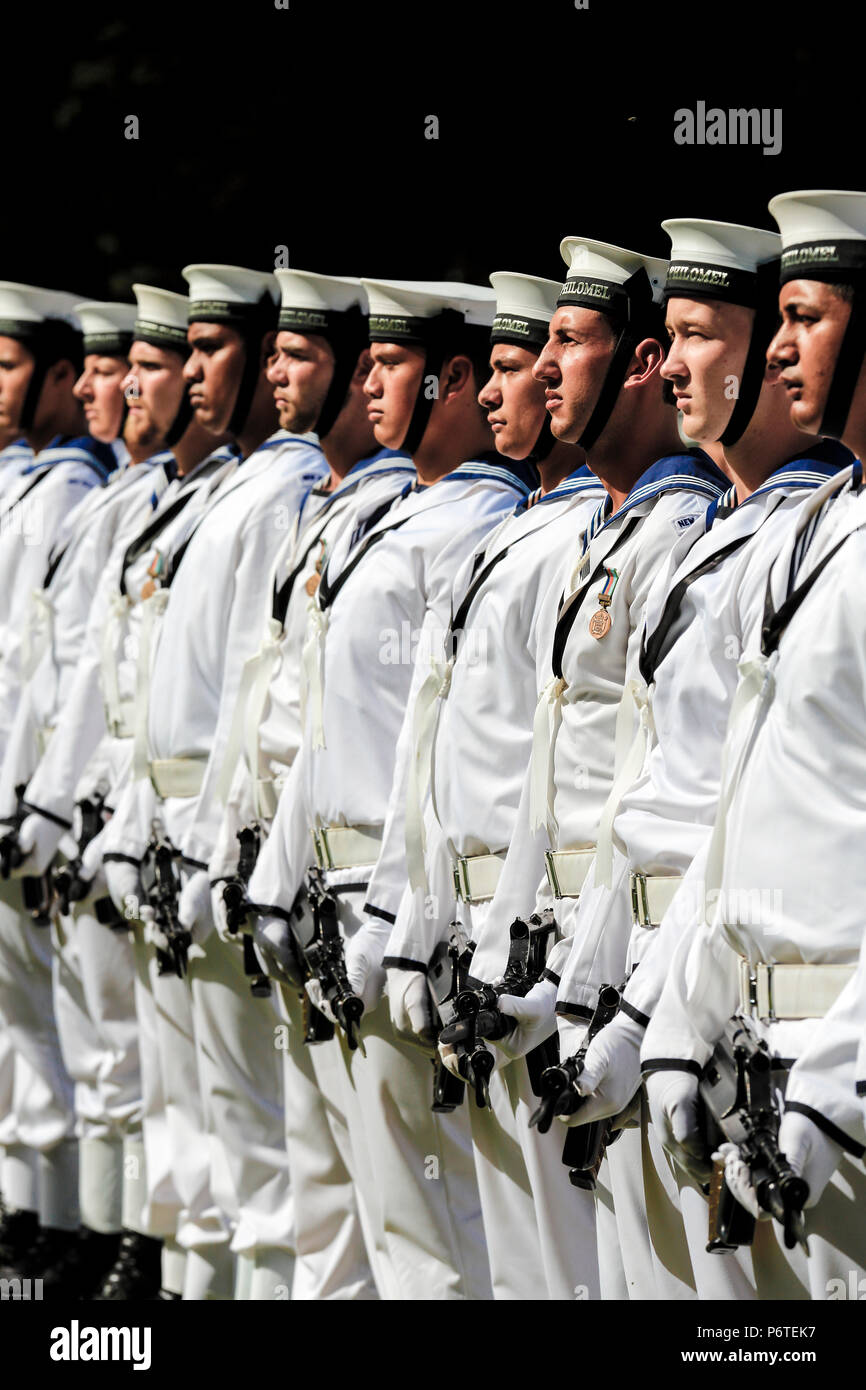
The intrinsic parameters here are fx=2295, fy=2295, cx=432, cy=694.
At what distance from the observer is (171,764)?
6.72 metres

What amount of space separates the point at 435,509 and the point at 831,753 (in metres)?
2.28

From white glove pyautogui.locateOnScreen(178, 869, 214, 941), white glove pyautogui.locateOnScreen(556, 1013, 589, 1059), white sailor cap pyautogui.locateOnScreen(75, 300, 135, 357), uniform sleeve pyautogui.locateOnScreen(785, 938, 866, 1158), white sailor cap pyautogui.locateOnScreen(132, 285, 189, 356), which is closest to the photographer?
uniform sleeve pyautogui.locateOnScreen(785, 938, 866, 1158)

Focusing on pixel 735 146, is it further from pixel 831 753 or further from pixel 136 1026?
pixel 136 1026

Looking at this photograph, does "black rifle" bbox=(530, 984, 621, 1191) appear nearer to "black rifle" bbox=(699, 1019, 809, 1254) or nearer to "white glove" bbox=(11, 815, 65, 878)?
"black rifle" bbox=(699, 1019, 809, 1254)

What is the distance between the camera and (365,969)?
17.6 ft

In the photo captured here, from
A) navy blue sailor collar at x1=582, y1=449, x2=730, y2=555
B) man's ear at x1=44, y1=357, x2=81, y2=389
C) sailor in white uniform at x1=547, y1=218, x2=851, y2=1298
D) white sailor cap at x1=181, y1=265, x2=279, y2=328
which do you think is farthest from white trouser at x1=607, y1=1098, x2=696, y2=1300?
man's ear at x1=44, y1=357, x2=81, y2=389

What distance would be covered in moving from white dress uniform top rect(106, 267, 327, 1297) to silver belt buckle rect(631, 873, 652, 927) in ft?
7.55

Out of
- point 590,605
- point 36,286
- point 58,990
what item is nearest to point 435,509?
point 590,605

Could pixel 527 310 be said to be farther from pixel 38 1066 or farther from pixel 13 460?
pixel 13 460

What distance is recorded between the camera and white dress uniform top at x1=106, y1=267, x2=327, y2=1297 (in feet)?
20.9

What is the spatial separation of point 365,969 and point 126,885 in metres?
1.62

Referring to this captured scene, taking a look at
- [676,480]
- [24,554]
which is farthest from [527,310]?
[24,554]

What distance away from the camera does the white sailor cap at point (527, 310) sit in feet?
17.2

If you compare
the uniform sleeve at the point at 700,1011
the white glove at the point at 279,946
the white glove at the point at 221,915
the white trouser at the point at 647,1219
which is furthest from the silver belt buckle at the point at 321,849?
the uniform sleeve at the point at 700,1011
